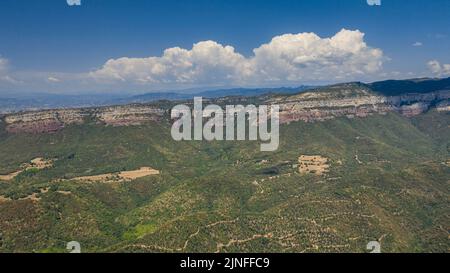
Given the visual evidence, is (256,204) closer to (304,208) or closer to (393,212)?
(304,208)

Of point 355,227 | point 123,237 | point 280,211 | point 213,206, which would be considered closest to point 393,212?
point 355,227

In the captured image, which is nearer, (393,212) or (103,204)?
(393,212)
